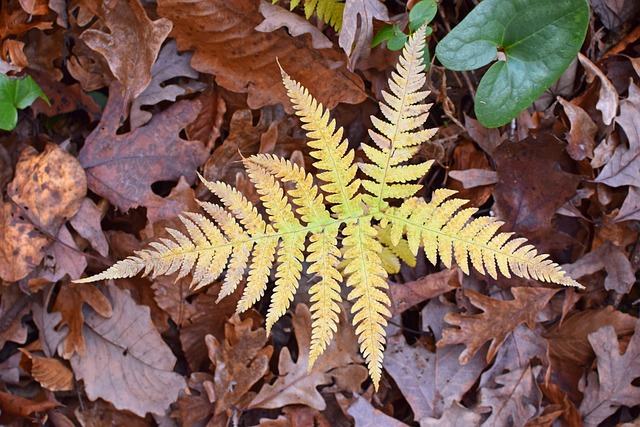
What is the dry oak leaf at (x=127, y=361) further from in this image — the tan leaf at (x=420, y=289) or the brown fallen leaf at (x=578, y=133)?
the brown fallen leaf at (x=578, y=133)

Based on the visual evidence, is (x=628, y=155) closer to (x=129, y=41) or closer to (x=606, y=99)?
(x=606, y=99)

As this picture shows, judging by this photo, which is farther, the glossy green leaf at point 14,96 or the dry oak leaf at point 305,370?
the dry oak leaf at point 305,370

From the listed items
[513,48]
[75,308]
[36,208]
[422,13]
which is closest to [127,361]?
[75,308]

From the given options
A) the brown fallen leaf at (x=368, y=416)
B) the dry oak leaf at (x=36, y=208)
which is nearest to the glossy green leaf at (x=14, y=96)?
the dry oak leaf at (x=36, y=208)

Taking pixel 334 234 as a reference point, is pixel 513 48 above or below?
above

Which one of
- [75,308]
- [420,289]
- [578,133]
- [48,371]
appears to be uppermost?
[578,133]

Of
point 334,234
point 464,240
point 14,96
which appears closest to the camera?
point 464,240

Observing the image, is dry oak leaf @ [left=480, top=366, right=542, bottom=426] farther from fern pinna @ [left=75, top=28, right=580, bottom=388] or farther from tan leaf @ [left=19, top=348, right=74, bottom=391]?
tan leaf @ [left=19, top=348, right=74, bottom=391]
